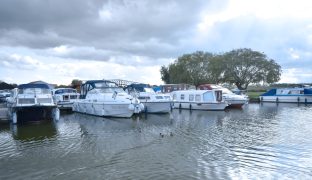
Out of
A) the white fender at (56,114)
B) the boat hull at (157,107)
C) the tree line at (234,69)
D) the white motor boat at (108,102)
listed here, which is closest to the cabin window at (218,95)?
the boat hull at (157,107)

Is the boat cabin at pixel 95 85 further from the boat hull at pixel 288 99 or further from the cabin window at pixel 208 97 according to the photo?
the boat hull at pixel 288 99

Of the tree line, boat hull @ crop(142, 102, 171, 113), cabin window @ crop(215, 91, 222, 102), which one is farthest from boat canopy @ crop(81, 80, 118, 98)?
the tree line

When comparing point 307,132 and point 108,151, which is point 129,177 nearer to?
point 108,151

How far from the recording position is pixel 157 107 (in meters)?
34.5

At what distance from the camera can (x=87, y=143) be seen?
1775 centimetres

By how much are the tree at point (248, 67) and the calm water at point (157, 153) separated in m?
52.8

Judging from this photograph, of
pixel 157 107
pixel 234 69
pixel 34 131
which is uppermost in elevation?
pixel 234 69

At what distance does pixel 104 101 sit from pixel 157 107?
20.3 feet

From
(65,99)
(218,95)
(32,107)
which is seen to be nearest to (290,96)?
(218,95)

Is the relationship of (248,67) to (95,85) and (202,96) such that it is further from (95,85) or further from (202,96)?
(95,85)

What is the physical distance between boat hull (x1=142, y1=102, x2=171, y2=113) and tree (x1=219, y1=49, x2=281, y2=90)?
43.5 metres

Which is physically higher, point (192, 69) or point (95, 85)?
point (192, 69)

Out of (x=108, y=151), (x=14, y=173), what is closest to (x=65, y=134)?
(x=108, y=151)

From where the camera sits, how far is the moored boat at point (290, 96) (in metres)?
52.8
